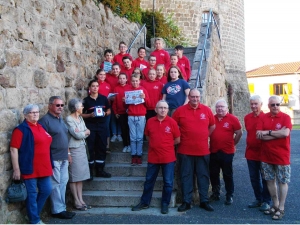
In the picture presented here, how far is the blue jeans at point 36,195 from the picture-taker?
4.27 m

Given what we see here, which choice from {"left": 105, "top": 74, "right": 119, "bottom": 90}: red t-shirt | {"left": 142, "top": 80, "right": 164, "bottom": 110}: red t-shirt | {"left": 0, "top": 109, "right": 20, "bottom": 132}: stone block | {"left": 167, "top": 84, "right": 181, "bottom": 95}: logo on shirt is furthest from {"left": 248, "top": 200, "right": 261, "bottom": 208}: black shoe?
{"left": 0, "top": 109, "right": 20, "bottom": 132}: stone block

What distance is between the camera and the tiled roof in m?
43.2

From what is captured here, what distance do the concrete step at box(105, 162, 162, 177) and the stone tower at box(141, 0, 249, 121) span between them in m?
12.1

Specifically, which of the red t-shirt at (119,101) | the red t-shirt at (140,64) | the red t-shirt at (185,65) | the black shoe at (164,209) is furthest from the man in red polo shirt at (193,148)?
the red t-shirt at (140,64)

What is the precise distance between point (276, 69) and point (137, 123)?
43285 mm

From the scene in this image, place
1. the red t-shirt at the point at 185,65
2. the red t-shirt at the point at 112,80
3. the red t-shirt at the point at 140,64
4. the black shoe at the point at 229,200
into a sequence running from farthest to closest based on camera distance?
1. the red t-shirt at the point at 140,64
2. the red t-shirt at the point at 185,65
3. the red t-shirt at the point at 112,80
4. the black shoe at the point at 229,200

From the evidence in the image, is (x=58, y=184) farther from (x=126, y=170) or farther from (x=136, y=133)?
(x=136, y=133)

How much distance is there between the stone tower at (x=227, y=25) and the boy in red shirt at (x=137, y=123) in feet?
37.7

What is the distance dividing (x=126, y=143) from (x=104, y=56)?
7.55ft

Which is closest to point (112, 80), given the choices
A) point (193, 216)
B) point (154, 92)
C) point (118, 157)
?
point (154, 92)

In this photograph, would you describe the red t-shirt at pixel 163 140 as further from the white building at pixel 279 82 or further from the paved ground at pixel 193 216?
the white building at pixel 279 82

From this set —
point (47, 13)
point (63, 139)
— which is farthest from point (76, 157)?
point (47, 13)

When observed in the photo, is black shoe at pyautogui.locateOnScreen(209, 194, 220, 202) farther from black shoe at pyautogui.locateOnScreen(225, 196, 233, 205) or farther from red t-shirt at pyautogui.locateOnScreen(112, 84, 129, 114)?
red t-shirt at pyautogui.locateOnScreen(112, 84, 129, 114)

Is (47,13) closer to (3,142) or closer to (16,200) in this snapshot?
(3,142)
